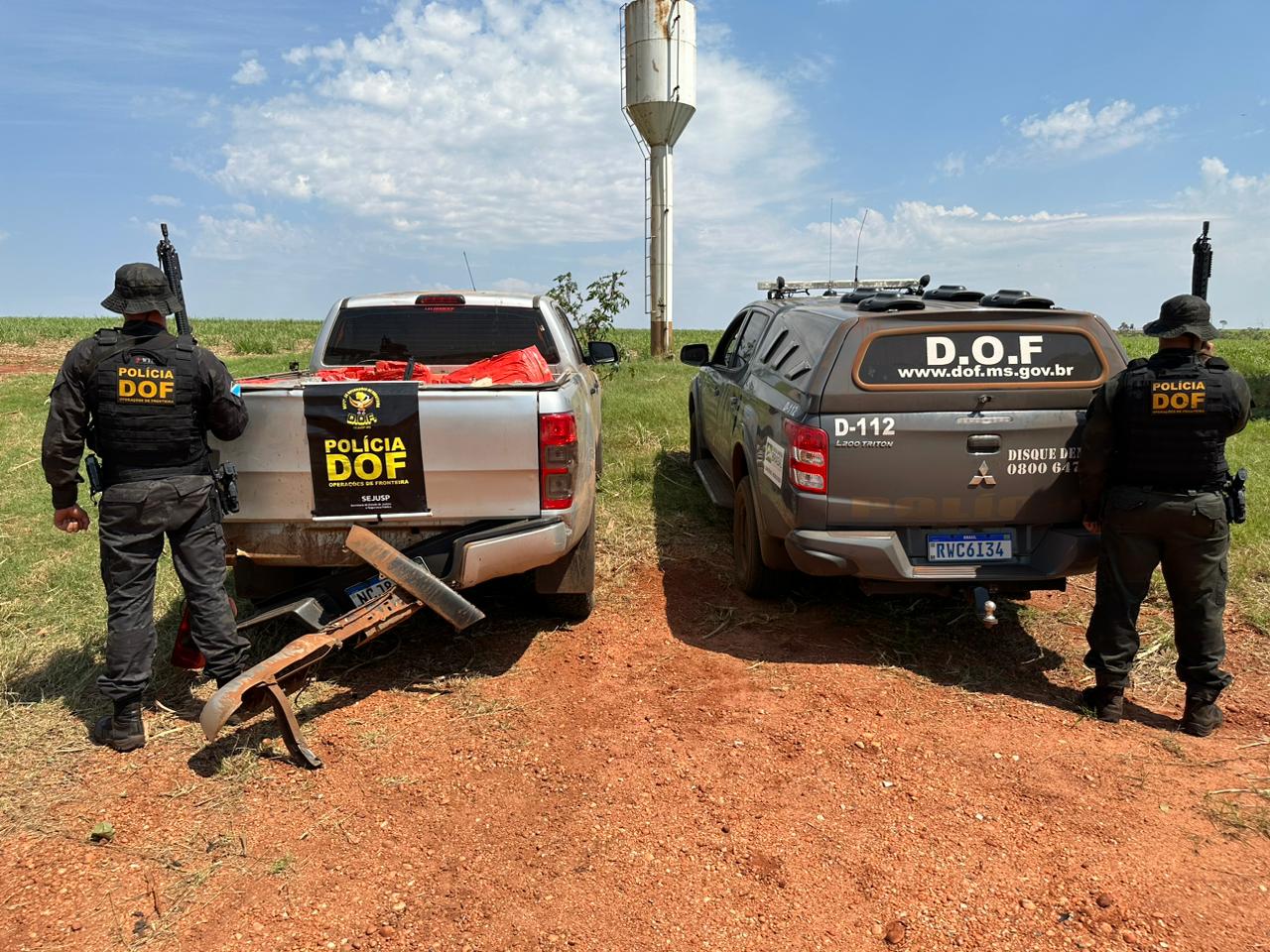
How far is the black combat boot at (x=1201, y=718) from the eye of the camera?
3.85 metres

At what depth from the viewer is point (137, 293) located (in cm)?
363

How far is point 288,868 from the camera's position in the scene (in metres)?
2.88

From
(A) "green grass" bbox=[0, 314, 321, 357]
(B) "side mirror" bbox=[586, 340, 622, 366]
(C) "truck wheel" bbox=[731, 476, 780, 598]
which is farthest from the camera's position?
(A) "green grass" bbox=[0, 314, 321, 357]

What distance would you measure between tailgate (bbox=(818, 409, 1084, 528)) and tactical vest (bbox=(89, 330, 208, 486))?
3055 millimetres

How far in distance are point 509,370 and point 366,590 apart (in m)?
1.58

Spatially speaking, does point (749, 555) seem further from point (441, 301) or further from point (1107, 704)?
point (441, 301)

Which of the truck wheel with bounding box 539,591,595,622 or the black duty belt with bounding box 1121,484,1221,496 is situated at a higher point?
the black duty belt with bounding box 1121,484,1221,496

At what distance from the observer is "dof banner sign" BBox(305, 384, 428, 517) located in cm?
392

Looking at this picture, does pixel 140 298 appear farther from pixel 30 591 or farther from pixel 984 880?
pixel 984 880

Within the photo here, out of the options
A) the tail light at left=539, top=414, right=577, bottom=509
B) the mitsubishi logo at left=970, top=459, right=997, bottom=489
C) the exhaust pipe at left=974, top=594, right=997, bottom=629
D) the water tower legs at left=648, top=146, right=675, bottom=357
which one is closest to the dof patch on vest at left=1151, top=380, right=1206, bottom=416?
the mitsubishi logo at left=970, top=459, right=997, bottom=489

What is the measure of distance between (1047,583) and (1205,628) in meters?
0.77

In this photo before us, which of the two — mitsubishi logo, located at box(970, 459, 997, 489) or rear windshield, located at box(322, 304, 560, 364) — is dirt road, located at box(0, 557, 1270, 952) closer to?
mitsubishi logo, located at box(970, 459, 997, 489)

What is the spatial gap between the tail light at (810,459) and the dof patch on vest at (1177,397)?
149 centimetres

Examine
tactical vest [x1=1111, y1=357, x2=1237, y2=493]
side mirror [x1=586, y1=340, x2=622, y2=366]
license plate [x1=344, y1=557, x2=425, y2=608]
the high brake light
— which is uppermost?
the high brake light
